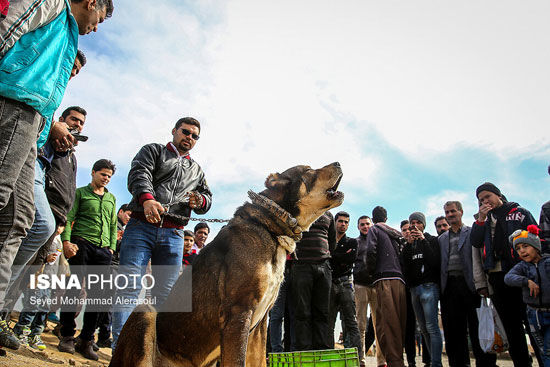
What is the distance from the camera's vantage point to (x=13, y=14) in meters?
2.26

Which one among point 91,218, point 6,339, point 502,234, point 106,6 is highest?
point 106,6

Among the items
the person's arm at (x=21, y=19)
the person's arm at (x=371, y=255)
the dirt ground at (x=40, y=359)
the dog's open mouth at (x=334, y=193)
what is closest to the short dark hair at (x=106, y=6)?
the person's arm at (x=21, y=19)

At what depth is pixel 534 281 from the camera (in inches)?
220

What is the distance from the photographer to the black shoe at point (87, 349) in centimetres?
680

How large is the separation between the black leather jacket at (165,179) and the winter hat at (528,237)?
480 centimetres

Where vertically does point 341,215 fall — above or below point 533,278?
above

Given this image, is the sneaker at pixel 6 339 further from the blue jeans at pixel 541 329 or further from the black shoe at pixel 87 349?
the blue jeans at pixel 541 329

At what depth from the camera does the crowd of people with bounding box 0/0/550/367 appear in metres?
2.55

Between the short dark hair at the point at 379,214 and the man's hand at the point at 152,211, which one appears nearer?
the man's hand at the point at 152,211

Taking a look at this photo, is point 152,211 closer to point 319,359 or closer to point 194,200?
point 194,200

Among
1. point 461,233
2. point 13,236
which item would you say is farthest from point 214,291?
point 461,233

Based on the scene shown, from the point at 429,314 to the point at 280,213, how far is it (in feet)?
15.9

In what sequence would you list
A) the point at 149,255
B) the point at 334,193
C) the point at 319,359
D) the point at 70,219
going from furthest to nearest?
the point at 70,219 < the point at 149,255 < the point at 334,193 < the point at 319,359

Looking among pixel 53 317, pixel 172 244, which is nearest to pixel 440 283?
pixel 172 244
